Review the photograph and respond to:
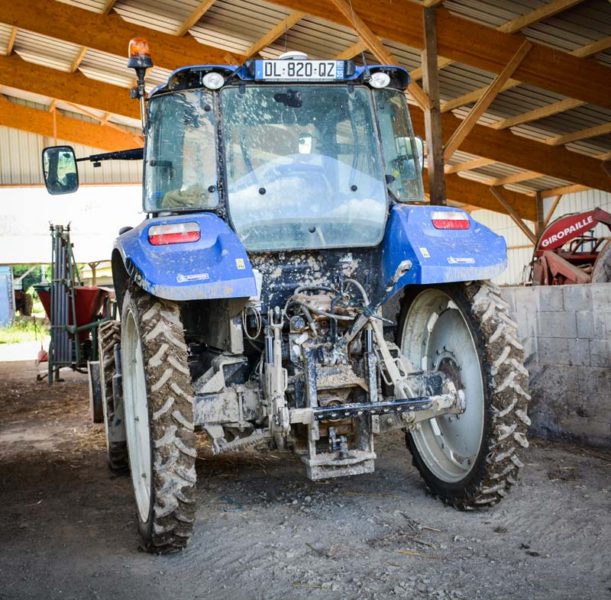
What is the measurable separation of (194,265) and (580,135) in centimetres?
1221

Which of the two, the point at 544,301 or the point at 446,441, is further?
the point at 544,301

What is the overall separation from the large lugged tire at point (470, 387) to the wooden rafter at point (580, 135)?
10.3 metres

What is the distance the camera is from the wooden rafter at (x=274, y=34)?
36.8ft

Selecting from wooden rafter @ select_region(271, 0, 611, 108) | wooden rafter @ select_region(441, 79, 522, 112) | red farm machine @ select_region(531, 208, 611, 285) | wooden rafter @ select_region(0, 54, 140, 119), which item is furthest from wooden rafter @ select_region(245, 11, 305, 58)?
wooden rafter @ select_region(0, 54, 140, 119)

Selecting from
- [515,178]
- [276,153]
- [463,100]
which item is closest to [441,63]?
[463,100]

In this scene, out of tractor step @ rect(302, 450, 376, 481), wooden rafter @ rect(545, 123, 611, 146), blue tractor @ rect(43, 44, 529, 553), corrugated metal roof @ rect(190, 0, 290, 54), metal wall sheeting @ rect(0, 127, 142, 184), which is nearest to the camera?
blue tractor @ rect(43, 44, 529, 553)

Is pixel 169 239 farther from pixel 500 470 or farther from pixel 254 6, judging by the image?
pixel 254 6

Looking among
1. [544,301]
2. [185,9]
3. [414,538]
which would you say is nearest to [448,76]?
[185,9]

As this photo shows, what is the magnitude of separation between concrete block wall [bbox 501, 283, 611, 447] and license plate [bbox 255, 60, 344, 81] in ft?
8.52

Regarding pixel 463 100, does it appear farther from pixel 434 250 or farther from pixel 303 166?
pixel 434 250

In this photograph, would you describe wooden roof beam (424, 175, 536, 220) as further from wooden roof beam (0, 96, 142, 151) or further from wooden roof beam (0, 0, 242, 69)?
wooden roof beam (0, 96, 142, 151)

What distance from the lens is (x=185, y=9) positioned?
487 inches

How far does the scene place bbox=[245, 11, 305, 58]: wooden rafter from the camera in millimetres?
11203

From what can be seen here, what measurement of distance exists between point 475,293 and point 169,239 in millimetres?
1590
